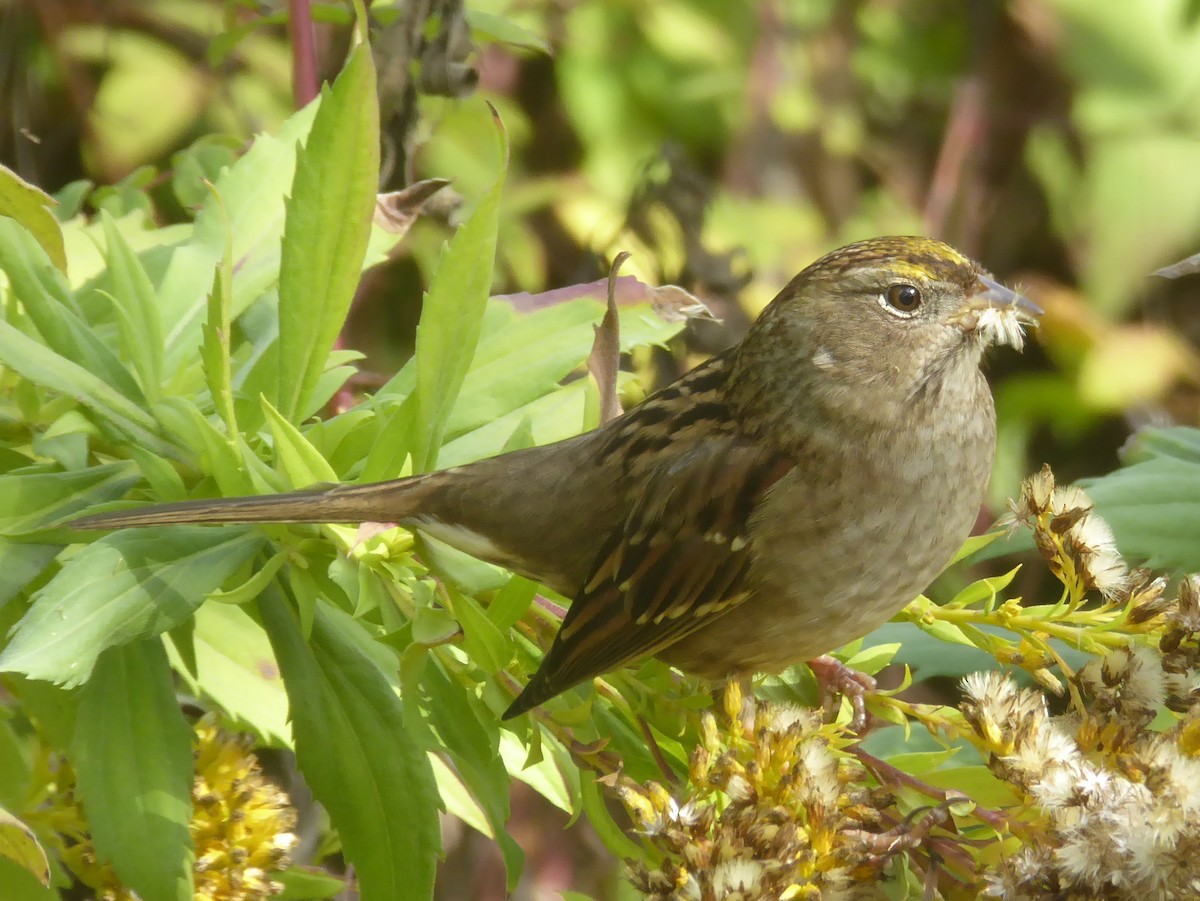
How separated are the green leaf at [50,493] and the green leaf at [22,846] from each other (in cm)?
28

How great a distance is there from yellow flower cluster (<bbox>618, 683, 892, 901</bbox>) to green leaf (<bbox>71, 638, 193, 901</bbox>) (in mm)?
456

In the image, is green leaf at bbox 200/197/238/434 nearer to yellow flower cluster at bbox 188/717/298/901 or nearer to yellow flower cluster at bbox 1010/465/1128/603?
yellow flower cluster at bbox 188/717/298/901

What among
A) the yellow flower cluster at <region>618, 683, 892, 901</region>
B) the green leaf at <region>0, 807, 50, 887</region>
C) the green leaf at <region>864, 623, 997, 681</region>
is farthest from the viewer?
the green leaf at <region>864, 623, 997, 681</region>

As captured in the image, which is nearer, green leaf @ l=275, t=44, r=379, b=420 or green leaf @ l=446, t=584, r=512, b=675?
green leaf @ l=446, t=584, r=512, b=675

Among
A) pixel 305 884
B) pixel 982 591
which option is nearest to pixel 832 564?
pixel 982 591

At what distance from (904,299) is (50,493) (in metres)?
0.92

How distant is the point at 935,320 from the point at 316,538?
0.73 m

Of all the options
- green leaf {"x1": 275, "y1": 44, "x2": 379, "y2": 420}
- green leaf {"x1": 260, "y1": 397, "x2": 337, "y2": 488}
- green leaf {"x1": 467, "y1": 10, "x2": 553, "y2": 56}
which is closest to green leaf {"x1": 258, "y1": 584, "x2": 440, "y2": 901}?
green leaf {"x1": 260, "y1": 397, "x2": 337, "y2": 488}

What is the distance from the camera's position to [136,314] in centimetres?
135

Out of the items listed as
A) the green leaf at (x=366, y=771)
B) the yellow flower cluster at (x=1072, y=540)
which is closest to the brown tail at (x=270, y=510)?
the green leaf at (x=366, y=771)

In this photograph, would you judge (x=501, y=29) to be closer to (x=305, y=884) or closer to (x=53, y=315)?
(x=53, y=315)

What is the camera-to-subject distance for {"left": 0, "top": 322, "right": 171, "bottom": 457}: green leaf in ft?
4.05

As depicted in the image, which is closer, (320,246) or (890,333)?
(320,246)

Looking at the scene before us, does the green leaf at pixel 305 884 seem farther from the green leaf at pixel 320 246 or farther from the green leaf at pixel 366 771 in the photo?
the green leaf at pixel 320 246
